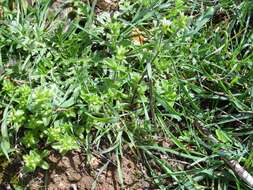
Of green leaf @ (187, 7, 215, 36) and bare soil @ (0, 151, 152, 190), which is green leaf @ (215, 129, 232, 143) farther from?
green leaf @ (187, 7, 215, 36)

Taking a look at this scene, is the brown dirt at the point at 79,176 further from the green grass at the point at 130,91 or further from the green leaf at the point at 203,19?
the green leaf at the point at 203,19

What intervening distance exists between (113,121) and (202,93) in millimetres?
463

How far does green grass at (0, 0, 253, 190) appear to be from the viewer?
7.77 feet

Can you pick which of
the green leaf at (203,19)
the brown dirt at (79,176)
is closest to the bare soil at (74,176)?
the brown dirt at (79,176)

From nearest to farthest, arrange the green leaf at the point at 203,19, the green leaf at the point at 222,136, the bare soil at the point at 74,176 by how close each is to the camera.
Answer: the bare soil at the point at 74,176 → the green leaf at the point at 222,136 → the green leaf at the point at 203,19

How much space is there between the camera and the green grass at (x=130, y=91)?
7.77 feet

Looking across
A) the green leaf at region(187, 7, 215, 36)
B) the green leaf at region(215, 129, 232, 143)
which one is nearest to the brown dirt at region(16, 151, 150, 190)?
the green leaf at region(215, 129, 232, 143)

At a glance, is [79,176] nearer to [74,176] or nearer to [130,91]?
[74,176]

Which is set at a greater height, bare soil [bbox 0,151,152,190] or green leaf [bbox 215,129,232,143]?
green leaf [bbox 215,129,232,143]

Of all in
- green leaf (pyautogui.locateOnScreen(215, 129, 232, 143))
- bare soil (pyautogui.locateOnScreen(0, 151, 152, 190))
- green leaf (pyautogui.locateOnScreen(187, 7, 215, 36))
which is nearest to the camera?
bare soil (pyautogui.locateOnScreen(0, 151, 152, 190))

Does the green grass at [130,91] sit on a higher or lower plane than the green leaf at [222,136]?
higher

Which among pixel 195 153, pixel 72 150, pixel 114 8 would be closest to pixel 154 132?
pixel 195 153

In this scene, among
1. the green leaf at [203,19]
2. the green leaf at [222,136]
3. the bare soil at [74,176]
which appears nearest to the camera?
the bare soil at [74,176]

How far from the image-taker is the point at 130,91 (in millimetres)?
2508
